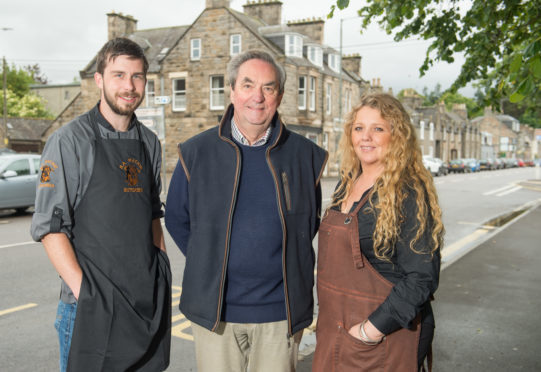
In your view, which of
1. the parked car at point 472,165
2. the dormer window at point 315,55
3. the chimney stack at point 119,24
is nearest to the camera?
the dormer window at point 315,55

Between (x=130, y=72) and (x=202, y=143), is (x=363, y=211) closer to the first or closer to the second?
(x=202, y=143)

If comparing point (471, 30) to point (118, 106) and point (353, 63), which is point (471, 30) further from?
point (353, 63)

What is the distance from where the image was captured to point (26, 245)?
9172mm

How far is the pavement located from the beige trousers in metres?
1.43

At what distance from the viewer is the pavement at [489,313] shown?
13.4 ft

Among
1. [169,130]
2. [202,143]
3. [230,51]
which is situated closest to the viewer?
[202,143]

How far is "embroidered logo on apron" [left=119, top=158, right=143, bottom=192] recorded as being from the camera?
2250mm

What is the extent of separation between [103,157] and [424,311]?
169 centimetres

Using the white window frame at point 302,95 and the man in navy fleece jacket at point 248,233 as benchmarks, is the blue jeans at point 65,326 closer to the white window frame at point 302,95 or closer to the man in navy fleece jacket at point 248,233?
the man in navy fleece jacket at point 248,233

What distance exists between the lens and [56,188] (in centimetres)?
210

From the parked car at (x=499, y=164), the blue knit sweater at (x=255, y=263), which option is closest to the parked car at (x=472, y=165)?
the parked car at (x=499, y=164)

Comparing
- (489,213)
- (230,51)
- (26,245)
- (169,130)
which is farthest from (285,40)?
(26,245)

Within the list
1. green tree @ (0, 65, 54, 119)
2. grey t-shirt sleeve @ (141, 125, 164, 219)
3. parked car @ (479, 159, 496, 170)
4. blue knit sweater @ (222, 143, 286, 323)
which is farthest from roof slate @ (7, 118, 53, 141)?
parked car @ (479, 159, 496, 170)

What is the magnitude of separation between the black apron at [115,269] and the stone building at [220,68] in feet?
86.9
